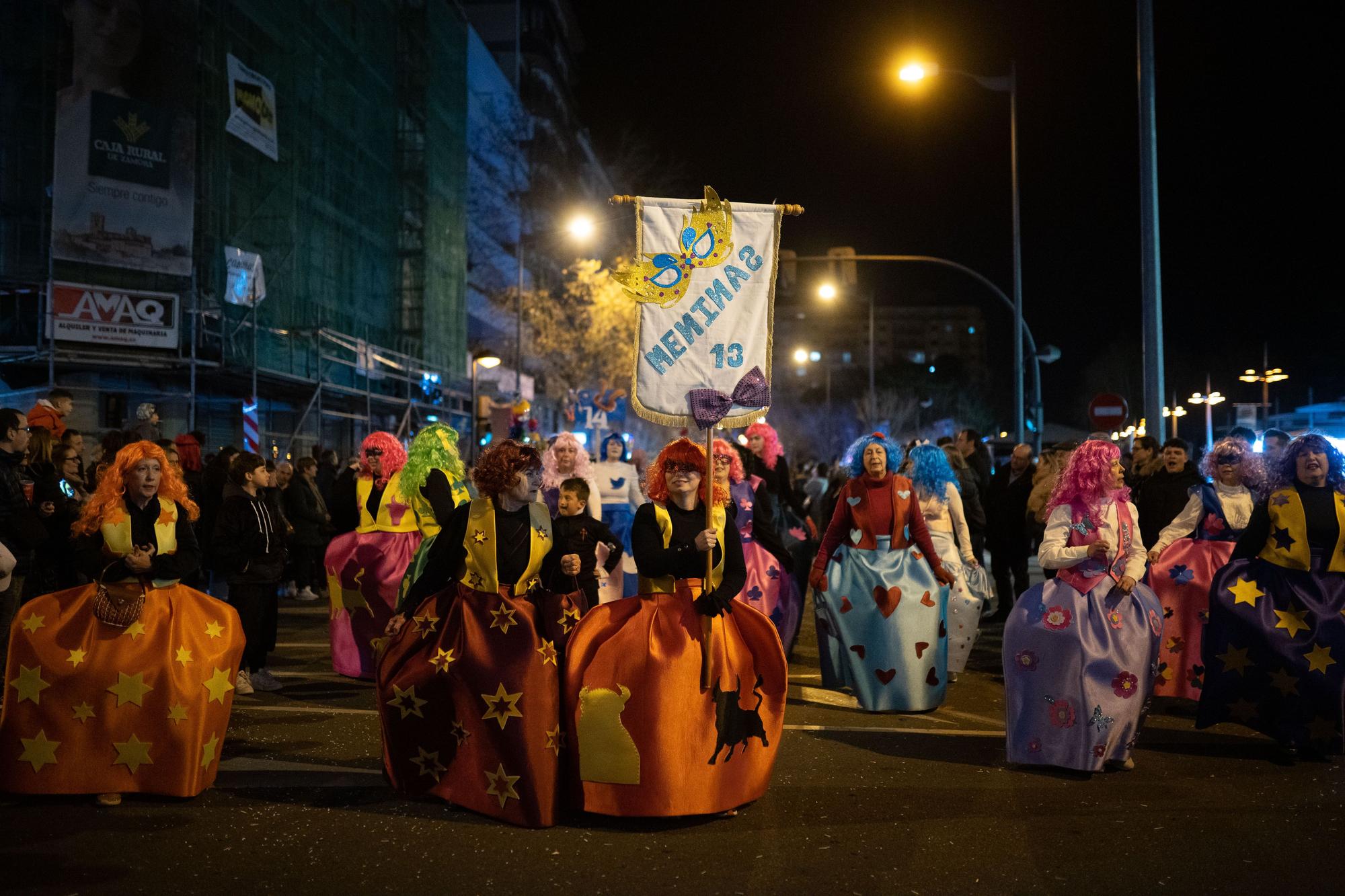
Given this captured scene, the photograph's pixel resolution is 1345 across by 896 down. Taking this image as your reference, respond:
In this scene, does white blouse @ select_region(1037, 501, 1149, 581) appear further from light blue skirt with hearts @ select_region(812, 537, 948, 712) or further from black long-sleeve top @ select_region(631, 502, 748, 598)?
black long-sleeve top @ select_region(631, 502, 748, 598)

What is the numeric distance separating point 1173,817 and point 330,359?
958 inches

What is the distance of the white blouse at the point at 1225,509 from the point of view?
8.32m

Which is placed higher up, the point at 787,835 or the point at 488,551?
the point at 488,551

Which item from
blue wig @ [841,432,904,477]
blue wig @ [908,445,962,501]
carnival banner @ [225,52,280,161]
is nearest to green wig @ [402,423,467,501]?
blue wig @ [841,432,904,477]

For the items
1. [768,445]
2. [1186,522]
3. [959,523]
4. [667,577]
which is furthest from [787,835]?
[768,445]

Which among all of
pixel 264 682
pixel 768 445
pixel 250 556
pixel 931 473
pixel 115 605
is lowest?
Answer: pixel 264 682

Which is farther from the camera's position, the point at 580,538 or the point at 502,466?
the point at 580,538

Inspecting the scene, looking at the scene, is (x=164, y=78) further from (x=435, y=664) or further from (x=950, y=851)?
(x=950, y=851)

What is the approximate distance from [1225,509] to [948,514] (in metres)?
2.02

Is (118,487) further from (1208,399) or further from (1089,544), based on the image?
(1208,399)

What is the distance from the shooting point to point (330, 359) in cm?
2761

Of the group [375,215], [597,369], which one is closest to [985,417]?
[597,369]

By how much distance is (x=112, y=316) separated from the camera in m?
20.9

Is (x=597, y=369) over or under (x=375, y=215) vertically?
under
